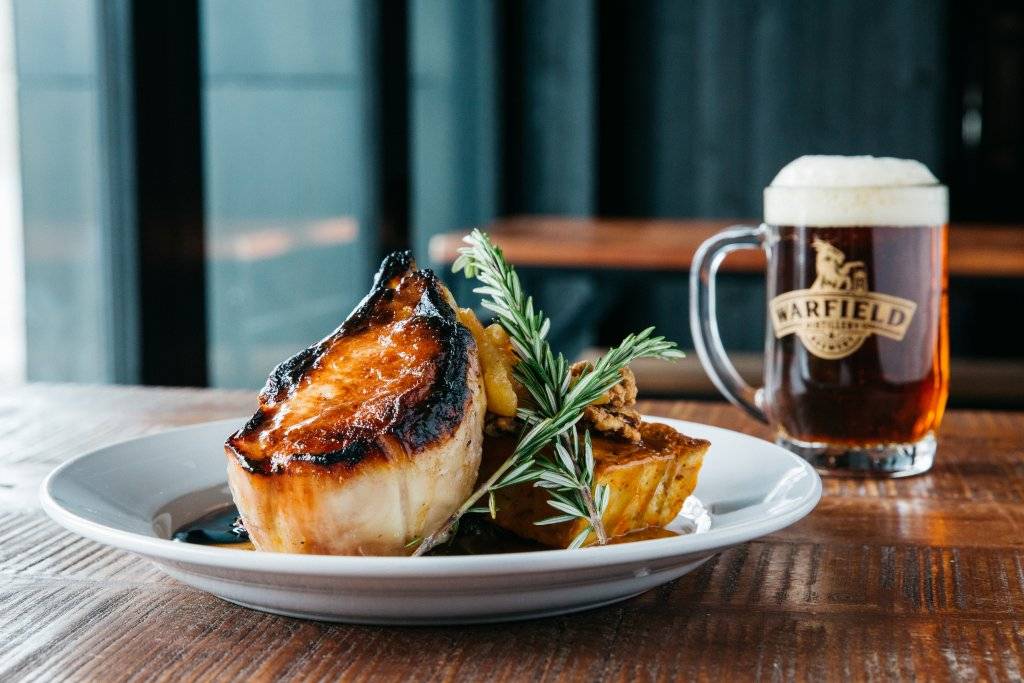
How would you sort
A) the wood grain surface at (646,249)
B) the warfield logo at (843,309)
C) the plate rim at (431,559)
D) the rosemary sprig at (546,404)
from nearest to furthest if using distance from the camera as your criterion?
the plate rim at (431,559) < the rosemary sprig at (546,404) < the warfield logo at (843,309) < the wood grain surface at (646,249)

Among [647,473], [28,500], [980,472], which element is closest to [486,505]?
[647,473]

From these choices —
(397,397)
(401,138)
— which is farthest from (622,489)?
(401,138)

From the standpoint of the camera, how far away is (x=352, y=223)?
372 cm

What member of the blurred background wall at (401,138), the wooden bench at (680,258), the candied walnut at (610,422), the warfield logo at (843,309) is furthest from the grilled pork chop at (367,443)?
the wooden bench at (680,258)

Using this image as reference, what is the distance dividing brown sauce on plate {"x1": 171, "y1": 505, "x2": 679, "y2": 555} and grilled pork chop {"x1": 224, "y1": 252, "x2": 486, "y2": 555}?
61 millimetres

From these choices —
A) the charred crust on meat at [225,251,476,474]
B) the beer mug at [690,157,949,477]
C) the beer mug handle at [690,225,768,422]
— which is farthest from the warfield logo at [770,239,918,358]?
the charred crust on meat at [225,251,476,474]

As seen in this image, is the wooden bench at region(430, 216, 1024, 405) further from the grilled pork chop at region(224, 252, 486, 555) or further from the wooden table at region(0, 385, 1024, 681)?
the grilled pork chop at region(224, 252, 486, 555)

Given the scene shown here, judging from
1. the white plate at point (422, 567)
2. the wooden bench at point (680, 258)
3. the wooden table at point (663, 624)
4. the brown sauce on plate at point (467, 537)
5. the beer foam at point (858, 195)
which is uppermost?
the beer foam at point (858, 195)

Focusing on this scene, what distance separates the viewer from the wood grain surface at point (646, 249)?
278 centimetres

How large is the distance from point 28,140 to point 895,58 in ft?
13.2

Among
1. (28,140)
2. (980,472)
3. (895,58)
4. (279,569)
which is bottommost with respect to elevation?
(980,472)

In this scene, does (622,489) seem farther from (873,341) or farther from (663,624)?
(873,341)

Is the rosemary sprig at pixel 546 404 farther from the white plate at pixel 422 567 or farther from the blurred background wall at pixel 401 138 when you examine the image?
the blurred background wall at pixel 401 138

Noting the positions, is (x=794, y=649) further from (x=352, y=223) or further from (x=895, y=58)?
(x=895, y=58)
